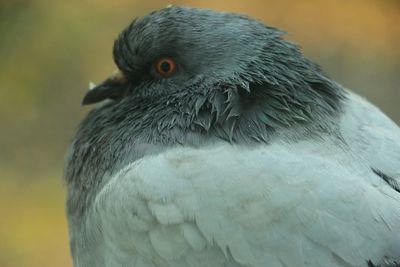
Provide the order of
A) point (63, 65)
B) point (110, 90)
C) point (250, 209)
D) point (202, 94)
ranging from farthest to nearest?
point (63, 65)
point (110, 90)
point (202, 94)
point (250, 209)

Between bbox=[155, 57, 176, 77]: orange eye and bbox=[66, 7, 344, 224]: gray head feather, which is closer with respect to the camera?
bbox=[66, 7, 344, 224]: gray head feather

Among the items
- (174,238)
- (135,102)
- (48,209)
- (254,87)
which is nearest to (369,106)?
(254,87)

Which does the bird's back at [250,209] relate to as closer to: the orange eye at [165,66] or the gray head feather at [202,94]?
the gray head feather at [202,94]

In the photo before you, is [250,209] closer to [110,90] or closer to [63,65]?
[110,90]

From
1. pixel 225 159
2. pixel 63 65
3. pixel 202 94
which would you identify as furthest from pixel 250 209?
pixel 63 65

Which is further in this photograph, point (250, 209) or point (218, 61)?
point (218, 61)

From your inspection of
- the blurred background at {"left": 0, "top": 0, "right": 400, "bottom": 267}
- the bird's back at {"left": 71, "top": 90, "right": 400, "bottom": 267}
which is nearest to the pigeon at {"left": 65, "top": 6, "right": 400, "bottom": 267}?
the bird's back at {"left": 71, "top": 90, "right": 400, "bottom": 267}

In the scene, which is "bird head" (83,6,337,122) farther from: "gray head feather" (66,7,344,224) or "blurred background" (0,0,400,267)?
"blurred background" (0,0,400,267)
